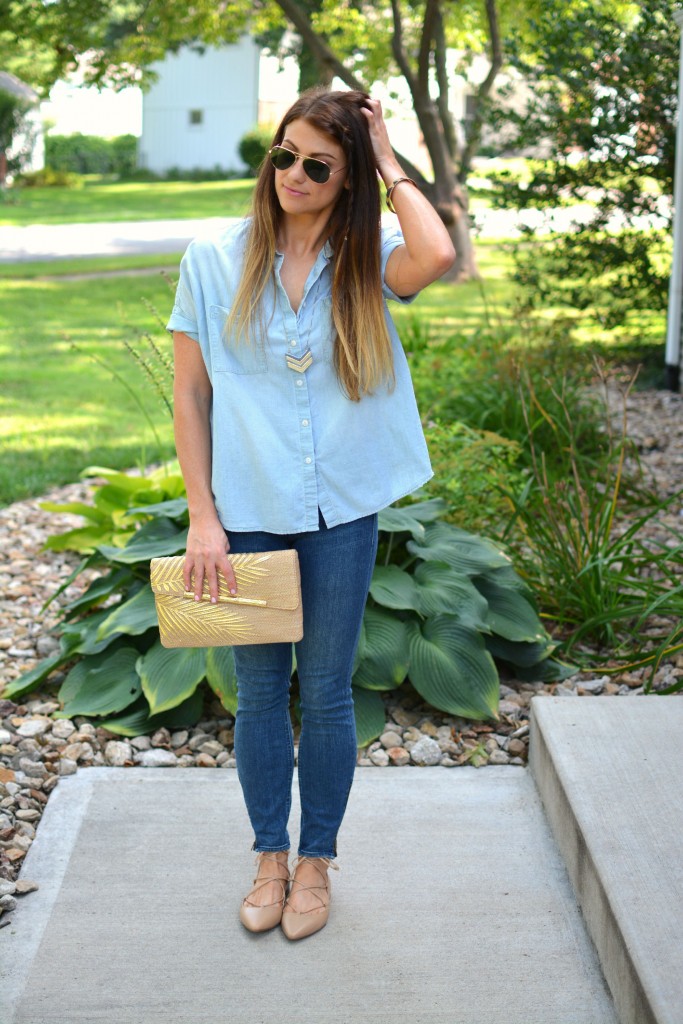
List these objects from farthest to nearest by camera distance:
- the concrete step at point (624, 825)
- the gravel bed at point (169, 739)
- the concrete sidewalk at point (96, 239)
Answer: the concrete sidewalk at point (96, 239) → the gravel bed at point (169, 739) → the concrete step at point (624, 825)

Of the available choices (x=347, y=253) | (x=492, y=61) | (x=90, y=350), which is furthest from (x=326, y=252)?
(x=492, y=61)

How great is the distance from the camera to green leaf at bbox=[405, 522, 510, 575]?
3.75 m

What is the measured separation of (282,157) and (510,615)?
1953 millimetres

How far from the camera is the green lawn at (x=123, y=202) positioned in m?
20.5

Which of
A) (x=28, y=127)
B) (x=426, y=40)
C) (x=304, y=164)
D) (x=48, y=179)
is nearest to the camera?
(x=304, y=164)

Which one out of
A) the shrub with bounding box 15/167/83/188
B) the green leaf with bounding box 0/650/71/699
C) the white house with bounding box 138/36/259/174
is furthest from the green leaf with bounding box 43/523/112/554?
the white house with bounding box 138/36/259/174

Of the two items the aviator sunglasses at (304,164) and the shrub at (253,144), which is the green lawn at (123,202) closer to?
the shrub at (253,144)

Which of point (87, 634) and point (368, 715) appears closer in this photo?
point (368, 715)

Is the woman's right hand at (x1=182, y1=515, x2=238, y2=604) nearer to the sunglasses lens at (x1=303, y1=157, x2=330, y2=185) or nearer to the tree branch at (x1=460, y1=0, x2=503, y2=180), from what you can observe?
the sunglasses lens at (x1=303, y1=157, x2=330, y2=185)

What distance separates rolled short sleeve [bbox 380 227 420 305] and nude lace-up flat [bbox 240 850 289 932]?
127 cm

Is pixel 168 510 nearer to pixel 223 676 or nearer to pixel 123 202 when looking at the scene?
pixel 223 676

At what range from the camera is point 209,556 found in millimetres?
2268

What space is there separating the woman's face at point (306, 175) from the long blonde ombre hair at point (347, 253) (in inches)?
0.6

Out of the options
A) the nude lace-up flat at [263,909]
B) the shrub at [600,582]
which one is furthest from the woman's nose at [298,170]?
the shrub at [600,582]
